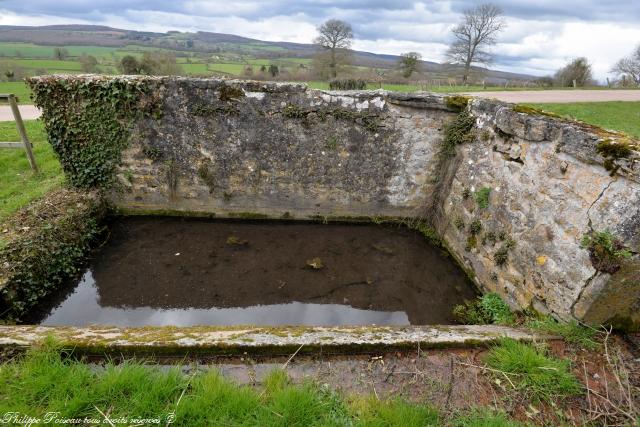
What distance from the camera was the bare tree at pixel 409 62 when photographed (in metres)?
28.3

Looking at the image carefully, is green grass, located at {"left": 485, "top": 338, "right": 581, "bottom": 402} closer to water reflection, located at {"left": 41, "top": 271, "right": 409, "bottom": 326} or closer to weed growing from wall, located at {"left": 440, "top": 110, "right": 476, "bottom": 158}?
water reflection, located at {"left": 41, "top": 271, "right": 409, "bottom": 326}

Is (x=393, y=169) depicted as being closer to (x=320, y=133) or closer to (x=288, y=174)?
(x=320, y=133)

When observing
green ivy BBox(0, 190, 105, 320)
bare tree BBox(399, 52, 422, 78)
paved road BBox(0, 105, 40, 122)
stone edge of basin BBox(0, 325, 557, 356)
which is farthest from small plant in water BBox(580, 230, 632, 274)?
bare tree BBox(399, 52, 422, 78)

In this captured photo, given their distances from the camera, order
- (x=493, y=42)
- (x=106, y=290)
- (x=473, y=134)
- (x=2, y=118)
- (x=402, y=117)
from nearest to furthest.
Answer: (x=106, y=290)
(x=473, y=134)
(x=402, y=117)
(x=2, y=118)
(x=493, y=42)

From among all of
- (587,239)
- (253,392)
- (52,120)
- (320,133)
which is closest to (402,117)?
(320,133)

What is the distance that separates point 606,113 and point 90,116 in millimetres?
16865

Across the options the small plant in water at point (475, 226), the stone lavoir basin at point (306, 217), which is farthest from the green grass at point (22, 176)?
the small plant in water at point (475, 226)

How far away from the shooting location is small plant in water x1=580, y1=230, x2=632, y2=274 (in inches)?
130

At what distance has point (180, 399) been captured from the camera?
257 cm

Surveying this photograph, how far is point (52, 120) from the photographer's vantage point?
6.14 m

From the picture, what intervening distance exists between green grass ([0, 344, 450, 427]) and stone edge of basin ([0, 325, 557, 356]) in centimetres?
23

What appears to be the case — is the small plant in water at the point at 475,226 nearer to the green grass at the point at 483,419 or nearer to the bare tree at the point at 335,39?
the green grass at the point at 483,419

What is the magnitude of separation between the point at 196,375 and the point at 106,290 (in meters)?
2.79

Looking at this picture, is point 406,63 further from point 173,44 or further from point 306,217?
point 173,44
